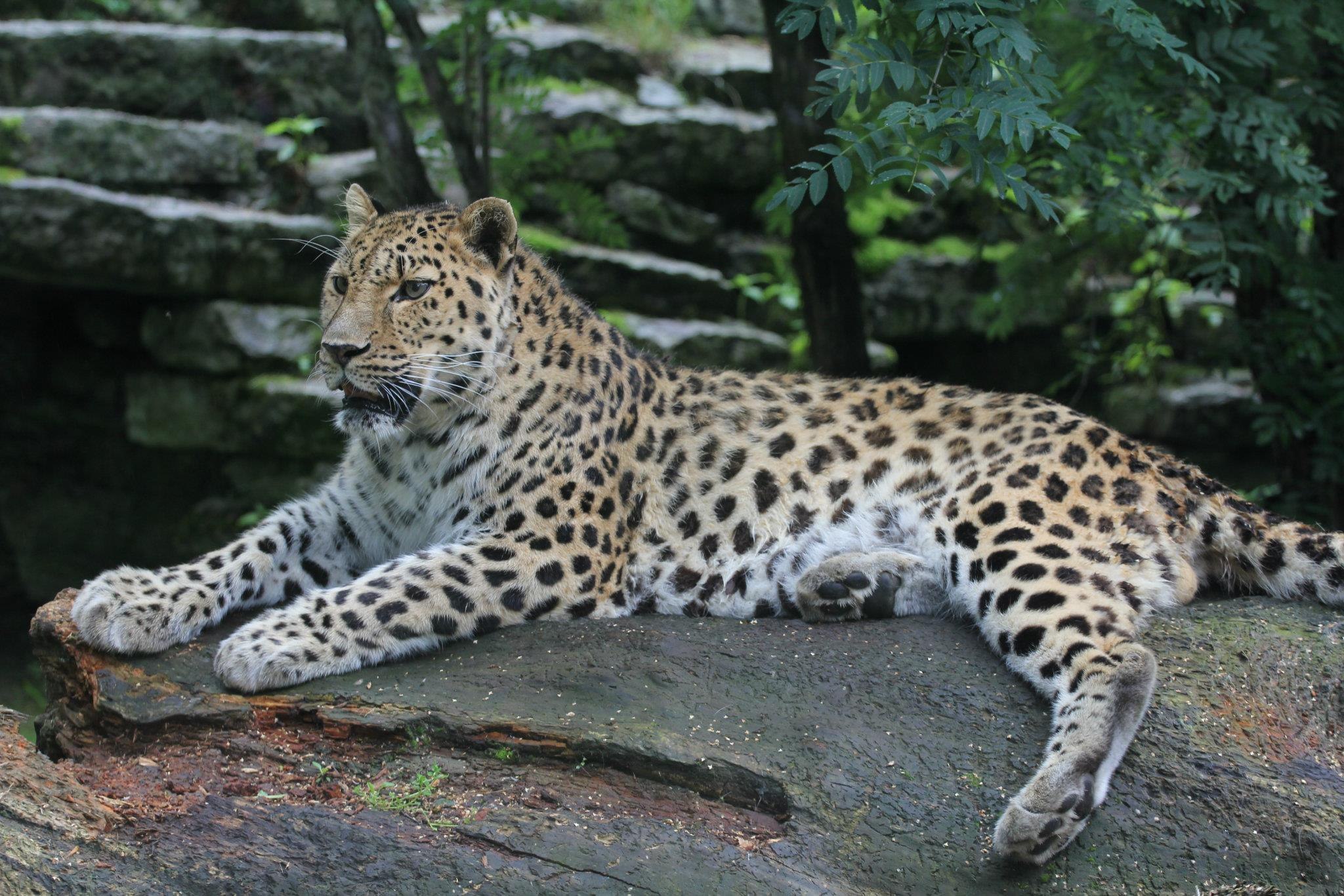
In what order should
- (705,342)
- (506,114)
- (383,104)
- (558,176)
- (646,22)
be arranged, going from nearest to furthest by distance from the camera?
(383,104) < (558,176) < (506,114) < (705,342) < (646,22)

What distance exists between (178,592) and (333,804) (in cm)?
190

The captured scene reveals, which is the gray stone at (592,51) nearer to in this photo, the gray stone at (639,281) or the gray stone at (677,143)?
the gray stone at (677,143)

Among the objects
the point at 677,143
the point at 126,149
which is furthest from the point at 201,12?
the point at 677,143

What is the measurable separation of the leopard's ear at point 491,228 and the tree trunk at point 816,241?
3.16m

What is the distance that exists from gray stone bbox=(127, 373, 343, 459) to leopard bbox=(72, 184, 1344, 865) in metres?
5.25

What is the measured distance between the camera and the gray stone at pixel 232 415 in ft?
40.9

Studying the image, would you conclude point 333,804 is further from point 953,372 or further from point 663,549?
point 953,372

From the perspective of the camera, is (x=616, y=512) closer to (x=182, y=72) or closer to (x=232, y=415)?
(x=232, y=415)

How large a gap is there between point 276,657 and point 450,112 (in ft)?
17.2

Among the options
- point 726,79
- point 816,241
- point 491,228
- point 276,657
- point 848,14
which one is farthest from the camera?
point 726,79

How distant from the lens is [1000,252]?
45.5 feet

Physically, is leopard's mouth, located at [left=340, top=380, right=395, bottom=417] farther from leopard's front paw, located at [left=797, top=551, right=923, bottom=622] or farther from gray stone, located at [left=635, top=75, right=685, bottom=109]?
gray stone, located at [left=635, top=75, right=685, bottom=109]

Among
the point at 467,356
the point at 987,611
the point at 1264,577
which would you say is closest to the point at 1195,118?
the point at 1264,577

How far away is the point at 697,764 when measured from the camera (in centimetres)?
536
